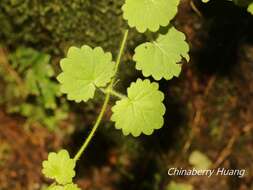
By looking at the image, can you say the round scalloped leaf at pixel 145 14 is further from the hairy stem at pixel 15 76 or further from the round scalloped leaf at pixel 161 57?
the hairy stem at pixel 15 76

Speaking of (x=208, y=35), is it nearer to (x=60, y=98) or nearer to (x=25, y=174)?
(x=60, y=98)

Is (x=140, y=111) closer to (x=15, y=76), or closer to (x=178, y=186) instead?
(x=178, y=186)

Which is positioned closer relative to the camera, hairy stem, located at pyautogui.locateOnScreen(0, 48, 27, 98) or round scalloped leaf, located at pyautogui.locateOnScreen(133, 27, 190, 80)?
round scalloped leaf, located at pyautogui.locateOnScreen(133, 27, 190, 80)

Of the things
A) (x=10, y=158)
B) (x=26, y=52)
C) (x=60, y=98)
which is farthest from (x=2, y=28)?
(x=10, y=158)

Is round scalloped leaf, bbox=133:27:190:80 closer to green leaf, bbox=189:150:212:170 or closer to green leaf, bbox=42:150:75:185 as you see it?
green leaf, bbox=42:150:75:185

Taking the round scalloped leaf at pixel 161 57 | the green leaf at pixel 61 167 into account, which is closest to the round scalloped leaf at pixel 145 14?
the round scalloped leaf at pixel 161 57

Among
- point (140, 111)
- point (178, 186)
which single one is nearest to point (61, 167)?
point (140, 111)

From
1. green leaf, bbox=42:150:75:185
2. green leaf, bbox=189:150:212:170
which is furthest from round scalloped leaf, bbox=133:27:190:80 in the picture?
green leaf, bbox=189:150:212:170
